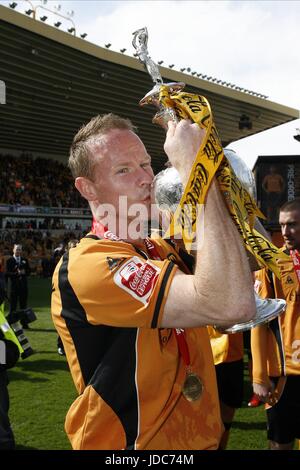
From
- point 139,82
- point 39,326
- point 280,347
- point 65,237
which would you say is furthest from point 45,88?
point 280,347

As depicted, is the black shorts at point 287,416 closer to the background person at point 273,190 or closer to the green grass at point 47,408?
the green grass at point 47,408

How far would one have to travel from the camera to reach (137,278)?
1.44 metres

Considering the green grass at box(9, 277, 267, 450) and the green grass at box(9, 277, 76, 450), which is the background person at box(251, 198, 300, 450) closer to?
the green grass at box(9, 277, 267, 450)

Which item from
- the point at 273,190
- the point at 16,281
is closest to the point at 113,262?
the point at 273,190

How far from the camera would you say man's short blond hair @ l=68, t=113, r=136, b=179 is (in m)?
1.73

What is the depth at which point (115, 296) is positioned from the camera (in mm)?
1432

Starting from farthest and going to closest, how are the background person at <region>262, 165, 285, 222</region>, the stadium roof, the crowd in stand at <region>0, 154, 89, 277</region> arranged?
the crowd in stand at <region>0, 154, 89, 277</region>
the stadium roof
the background person at <region>262, 165, 285, 222</region>

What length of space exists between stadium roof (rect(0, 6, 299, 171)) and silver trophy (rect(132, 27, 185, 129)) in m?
18.4

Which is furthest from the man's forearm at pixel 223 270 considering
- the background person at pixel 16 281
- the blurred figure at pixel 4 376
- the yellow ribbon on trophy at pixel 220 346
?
the background person at pixel 16 281

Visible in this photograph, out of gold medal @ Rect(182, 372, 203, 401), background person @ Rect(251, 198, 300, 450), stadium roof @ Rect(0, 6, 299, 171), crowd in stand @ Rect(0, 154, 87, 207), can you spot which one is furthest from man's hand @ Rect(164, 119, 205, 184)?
crowd in stand @ Rect(0, 154, 87, 207)

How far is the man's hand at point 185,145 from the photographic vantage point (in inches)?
52.2

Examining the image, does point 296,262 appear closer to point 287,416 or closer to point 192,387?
point 287,416

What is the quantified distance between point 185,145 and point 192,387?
2.66ft

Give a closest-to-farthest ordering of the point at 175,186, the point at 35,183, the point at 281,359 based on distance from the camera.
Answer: the point at 175,186
the point at 281,359
the point at 35,183
